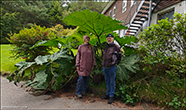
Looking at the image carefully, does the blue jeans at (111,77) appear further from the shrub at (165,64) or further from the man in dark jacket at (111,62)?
the shrub at (165,64)

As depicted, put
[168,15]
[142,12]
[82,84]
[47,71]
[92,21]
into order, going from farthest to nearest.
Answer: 1. [142,12]
2. [168,15]
3. [82,84]
4. [92,21]
5. [47,71]

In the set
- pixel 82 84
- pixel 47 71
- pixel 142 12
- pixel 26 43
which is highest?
pixel 142 12

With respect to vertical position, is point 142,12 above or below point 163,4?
below

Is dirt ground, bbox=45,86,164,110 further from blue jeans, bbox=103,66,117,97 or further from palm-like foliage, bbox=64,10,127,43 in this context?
palm-like foliage, bbox=64,10,127,43

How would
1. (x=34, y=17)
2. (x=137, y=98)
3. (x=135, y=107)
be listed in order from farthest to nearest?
(x=34, y=17) < (x=137, y=98) < (x=135, y=107)

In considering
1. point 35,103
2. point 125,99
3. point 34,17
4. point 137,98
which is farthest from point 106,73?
point 34,17

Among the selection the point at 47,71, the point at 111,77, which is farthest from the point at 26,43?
the point at 111,77

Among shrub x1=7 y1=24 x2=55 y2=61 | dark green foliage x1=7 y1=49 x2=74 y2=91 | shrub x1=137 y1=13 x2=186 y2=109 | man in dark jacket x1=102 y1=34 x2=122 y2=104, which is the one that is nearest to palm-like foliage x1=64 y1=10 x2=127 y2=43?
man in dark jacket x1=102 y1=34 x2=122 y2=104

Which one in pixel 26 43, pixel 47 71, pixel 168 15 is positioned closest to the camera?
pixel 47 71

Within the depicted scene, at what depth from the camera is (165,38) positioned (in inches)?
121

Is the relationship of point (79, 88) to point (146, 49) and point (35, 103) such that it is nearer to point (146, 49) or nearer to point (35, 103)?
point (35, 103)

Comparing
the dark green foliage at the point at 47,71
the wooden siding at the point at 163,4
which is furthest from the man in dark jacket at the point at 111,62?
the wooden siding at the point at 163,4

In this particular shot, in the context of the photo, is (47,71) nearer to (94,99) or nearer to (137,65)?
(94,99)

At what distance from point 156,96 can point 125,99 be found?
0.69 m
